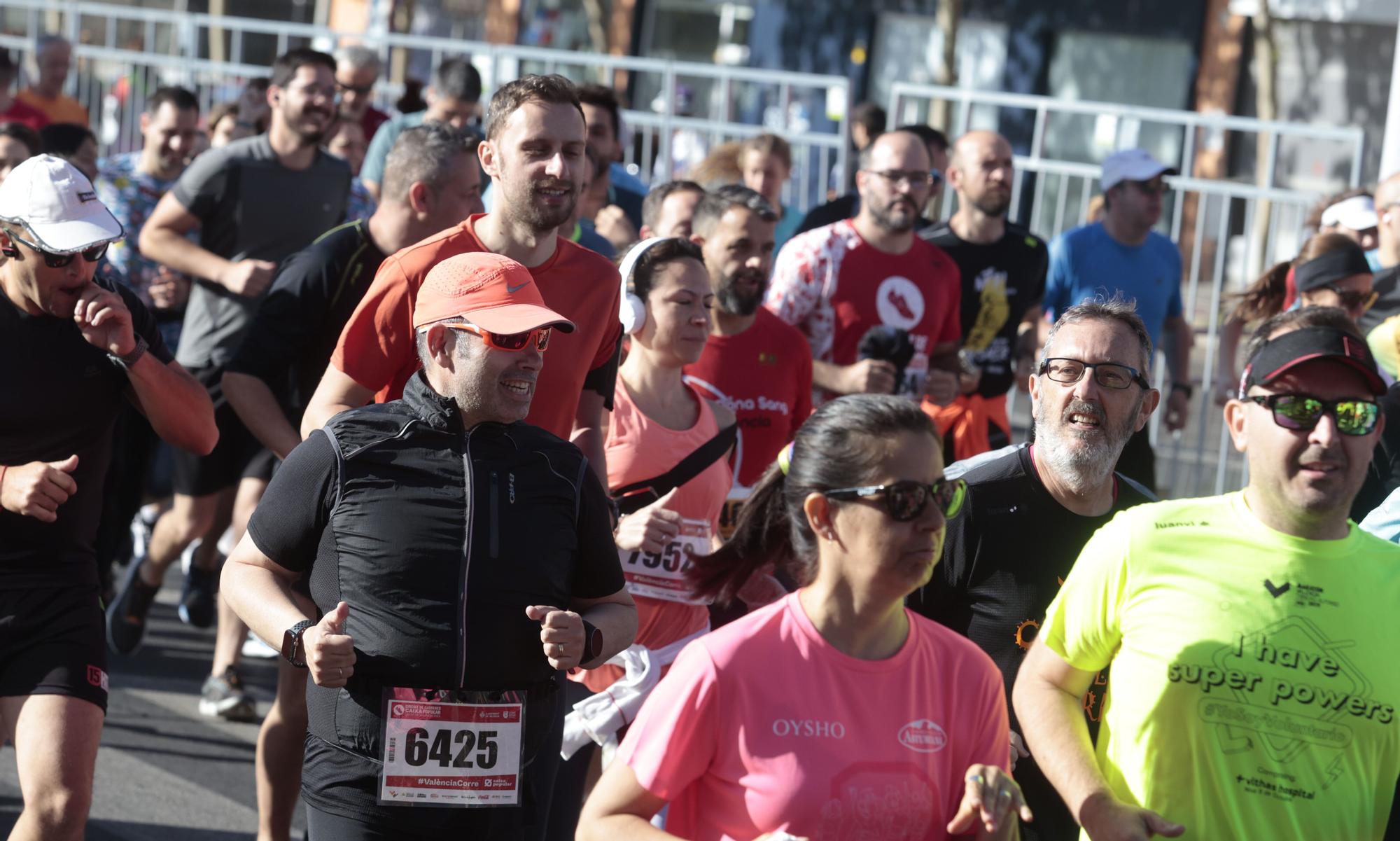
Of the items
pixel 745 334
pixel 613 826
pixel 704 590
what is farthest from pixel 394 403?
pixel 745 334

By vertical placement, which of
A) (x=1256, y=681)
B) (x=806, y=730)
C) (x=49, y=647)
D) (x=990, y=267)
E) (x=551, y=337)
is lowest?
(x=49, y=647)

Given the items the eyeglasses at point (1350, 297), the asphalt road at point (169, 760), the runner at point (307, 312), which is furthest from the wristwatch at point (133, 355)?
the eyeglasses at point (1350, 297)

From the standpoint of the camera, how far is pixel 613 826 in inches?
109

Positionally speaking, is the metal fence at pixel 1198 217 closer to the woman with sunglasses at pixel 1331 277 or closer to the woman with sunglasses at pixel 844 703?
the woman with sunglasses at pixel 1331 277

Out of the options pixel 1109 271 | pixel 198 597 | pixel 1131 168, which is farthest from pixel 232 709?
pixel 1131 168

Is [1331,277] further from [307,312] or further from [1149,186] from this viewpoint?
[307,312]

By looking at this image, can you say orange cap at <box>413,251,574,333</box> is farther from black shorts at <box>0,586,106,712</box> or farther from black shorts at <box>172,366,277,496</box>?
black shorts at <box>172,366,277,496</box>

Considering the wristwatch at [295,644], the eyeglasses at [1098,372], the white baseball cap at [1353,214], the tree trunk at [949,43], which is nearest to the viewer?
the wristwatch at [295,644]

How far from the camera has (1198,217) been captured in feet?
33.0

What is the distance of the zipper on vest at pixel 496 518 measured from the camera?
3.48m

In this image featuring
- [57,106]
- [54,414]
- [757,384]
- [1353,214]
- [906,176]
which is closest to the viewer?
[54,414]

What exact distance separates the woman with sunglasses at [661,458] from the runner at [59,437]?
4.05 feet

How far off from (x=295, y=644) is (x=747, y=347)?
278cm

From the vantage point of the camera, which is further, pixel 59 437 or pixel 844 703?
pixel 59 437
